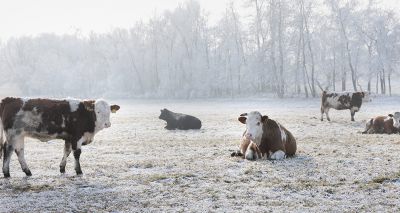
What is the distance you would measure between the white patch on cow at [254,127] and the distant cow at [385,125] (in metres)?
8.74

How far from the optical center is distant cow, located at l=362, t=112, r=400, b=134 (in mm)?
17812

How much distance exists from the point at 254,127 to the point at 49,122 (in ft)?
16.2

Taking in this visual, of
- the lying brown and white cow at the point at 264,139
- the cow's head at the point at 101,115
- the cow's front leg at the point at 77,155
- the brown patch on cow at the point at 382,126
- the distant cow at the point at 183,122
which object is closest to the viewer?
the cow's front leg at the point at 77,155

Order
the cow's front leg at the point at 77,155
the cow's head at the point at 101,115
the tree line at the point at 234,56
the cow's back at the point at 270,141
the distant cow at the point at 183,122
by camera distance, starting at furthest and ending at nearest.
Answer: the tree line at the point at 234,56 → the distant cow at the point at 183,122 → the cow's back at the point at 270,141 → the cow's head at the point at 101,115 → the cow's front leg at the point at 77,155

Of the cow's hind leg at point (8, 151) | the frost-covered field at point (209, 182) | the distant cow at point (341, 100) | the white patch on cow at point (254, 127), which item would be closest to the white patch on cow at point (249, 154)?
the frost-covered field at point (209, 182)

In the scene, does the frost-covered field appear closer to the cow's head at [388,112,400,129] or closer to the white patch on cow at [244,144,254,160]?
the white patch on cow at [244,144,254,160]

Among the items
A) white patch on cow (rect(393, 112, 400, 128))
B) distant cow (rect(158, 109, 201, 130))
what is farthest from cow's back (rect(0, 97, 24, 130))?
white patch on cow (rect(393, 112, 400, 128))

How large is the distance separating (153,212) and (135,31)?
76.3m

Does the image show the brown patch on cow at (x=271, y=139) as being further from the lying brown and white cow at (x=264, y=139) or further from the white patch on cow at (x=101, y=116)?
the white patch on cow at (x=101, y=116)

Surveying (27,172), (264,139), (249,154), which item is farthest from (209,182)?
(27,172)

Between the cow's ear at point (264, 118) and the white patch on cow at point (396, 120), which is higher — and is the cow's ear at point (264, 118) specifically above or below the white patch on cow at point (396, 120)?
above

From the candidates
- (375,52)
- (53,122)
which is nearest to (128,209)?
(53,122)

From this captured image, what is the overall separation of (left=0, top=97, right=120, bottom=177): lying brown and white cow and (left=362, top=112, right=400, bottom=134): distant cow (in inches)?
488

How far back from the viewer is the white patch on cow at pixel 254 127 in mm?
11078
